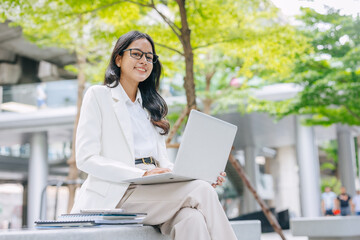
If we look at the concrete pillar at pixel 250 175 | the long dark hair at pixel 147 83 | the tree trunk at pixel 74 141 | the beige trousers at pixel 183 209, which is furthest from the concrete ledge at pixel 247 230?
the concrete pillar at pixel 250 175

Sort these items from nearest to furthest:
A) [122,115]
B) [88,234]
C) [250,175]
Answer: [88,234] < [122,115] < [250,175]

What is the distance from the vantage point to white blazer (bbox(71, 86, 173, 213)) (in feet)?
7.70

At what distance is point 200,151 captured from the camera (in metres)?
2.25

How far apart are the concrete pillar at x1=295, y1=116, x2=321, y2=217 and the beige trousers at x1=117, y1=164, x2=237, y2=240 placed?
14860mm

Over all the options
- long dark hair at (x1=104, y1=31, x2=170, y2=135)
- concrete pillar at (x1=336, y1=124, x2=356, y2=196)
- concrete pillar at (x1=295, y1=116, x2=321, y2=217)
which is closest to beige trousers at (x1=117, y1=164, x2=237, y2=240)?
long dark hair at (x1=104, y1=31, x2=170, y2=135)

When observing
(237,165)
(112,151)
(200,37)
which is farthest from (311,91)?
(112,151)

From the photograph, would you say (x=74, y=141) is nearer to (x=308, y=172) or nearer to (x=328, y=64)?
(x=328, y=64)

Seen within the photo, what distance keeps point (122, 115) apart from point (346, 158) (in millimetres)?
18748

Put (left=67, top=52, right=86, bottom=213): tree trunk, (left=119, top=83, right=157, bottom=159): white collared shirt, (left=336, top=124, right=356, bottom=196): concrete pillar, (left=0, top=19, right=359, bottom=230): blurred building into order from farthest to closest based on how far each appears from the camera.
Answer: (left=336, top=124, right=356, bottom=196): concrete pillar
(left=0, top=19, right=359, bottom=230): blurred building
(left=67, top=52, right=86, bottom=213): tree trunk
(left=119, top=83, right=157, bottom=159): white collared shirt

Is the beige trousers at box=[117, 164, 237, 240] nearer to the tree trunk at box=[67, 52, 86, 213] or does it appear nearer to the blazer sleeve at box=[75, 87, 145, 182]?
the blazer sleeve at box=[75, 87, 145, 182]

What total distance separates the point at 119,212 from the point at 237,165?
162 inches

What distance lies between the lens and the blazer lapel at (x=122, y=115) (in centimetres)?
247

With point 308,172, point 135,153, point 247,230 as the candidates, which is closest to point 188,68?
point 247,230

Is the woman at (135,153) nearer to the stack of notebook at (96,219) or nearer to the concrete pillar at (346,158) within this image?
the stack of notebook at (96,219)
